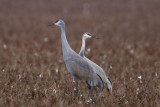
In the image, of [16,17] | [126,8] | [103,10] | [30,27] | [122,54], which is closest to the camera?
[122,54]

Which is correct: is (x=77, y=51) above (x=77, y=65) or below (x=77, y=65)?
below

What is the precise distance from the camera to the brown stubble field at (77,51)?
14.0ft

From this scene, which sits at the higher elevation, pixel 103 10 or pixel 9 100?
pixel 9 100

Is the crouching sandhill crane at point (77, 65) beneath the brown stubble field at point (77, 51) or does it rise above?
above

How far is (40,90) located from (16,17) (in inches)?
469

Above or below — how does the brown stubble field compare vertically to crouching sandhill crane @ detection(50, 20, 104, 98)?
below

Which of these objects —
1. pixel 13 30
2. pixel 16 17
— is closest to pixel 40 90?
pixel 13 30

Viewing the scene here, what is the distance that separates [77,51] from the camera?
342 inches

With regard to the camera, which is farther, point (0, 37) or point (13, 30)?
point (13, 30)

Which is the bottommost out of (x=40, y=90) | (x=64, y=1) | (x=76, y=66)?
(x=64, y=1)

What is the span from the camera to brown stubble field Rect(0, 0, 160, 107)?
4.27 metres

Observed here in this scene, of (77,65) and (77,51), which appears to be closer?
(77,65)

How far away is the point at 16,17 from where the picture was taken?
15719 mm

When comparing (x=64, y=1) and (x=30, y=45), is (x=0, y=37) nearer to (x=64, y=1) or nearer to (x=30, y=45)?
(x=30, y=45)
